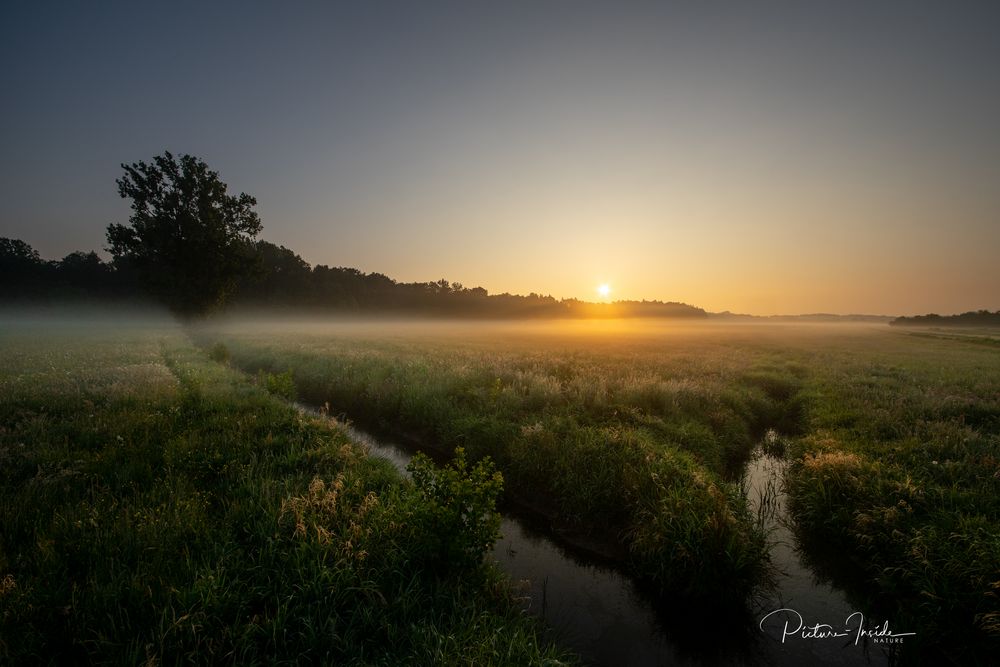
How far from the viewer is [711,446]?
34.3 feet

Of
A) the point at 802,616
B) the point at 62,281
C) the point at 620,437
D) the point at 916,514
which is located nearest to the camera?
the point at 802,616

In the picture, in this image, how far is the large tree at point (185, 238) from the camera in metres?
43.8

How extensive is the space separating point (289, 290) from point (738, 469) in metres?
112

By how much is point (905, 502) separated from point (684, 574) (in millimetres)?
4040

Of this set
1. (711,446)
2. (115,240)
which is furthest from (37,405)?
(115,240)

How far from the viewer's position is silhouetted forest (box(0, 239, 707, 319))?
90938mm

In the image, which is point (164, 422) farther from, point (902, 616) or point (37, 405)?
point (902, 616)

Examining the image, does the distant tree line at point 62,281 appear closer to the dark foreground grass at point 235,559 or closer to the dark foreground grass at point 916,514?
the dark foreground grass at point 235,559

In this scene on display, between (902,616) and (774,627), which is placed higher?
(902,616)

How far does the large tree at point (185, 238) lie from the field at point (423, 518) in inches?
1521

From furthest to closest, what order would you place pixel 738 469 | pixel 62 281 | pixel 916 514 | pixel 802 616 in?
pixel 62 281
pixel 738 469
pixel 916 514
pixel 802 616

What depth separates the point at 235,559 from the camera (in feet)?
15.0

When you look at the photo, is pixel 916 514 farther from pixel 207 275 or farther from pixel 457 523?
→ pixel 207 275

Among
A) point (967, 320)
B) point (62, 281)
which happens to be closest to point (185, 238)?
point (62, 281)
